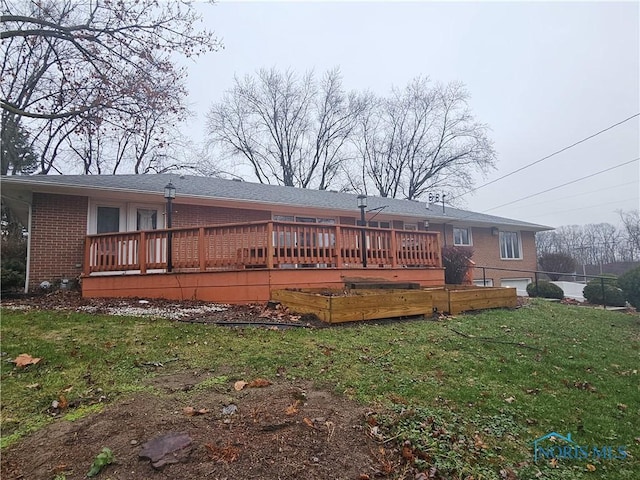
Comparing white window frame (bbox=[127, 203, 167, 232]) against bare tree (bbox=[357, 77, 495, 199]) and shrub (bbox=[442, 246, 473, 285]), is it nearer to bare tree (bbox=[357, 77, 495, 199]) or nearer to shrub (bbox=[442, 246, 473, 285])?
shrub (bbox=[442, 246, 473, 285])

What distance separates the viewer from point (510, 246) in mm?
19125

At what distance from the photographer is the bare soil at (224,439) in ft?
6.75

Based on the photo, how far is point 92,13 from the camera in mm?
10211

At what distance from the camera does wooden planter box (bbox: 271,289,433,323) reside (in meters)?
5.63

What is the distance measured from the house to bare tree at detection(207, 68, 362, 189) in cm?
1656

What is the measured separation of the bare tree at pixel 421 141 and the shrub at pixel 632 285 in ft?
66.1

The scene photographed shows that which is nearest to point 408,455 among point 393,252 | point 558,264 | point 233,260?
point 233,260

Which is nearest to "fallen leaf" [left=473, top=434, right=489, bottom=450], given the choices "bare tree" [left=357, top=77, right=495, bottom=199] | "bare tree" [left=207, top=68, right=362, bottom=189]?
"bare tree" [left=207, top=68, right=362, bottom=189]

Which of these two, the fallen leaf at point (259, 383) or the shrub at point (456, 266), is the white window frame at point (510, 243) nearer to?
the shrub at point (456, 266)

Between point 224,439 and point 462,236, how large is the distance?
1744 centimetres

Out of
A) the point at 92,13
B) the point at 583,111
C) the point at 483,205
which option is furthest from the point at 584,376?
the point at 483,205

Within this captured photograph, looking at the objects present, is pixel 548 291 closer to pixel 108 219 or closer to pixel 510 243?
pixel 510 243

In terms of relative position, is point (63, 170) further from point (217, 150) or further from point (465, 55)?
point (465, 55)

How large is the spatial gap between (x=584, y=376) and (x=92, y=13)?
13.7 m
